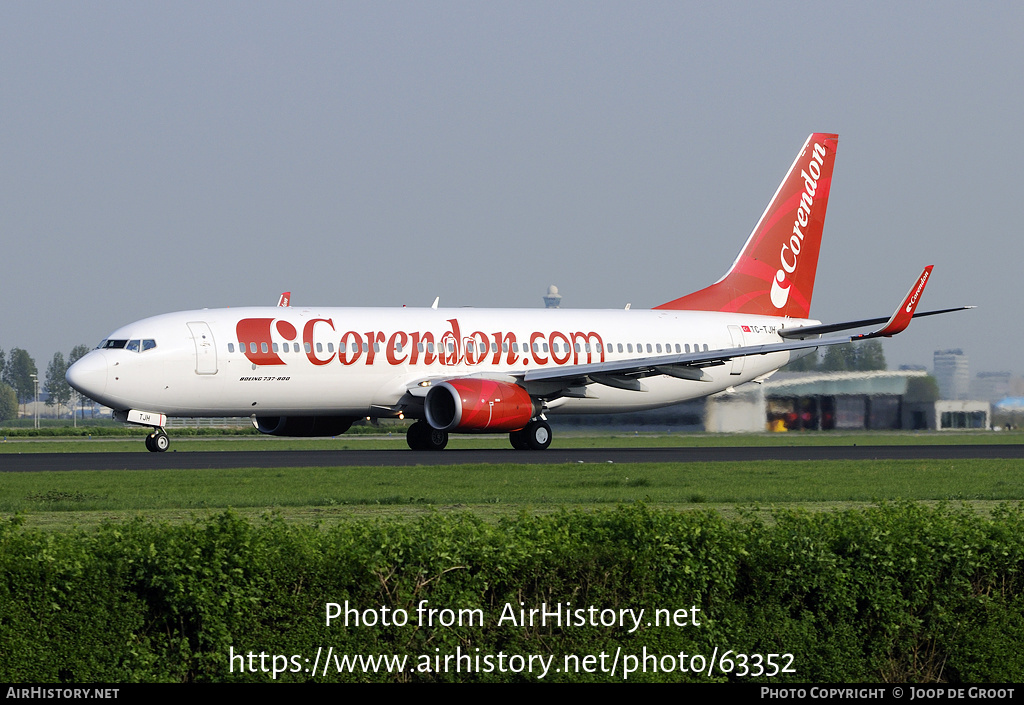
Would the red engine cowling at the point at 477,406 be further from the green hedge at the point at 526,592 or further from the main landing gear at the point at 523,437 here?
the green hedge at the point at 526,592

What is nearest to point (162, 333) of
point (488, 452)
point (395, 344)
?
point (395, 344)

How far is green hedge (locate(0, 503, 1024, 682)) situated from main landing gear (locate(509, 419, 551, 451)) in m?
26.0

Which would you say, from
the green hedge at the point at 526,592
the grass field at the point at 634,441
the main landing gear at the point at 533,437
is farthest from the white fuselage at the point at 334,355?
the green hedge at the point at 526,592

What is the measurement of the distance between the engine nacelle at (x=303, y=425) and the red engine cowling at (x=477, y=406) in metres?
3.44

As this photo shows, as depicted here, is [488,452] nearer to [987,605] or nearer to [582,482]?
[582,482]

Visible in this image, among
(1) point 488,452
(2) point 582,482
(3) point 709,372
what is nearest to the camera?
(2) point 582,482

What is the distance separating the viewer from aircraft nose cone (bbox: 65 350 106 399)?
1222 inches

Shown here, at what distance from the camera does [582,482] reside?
21.7 m

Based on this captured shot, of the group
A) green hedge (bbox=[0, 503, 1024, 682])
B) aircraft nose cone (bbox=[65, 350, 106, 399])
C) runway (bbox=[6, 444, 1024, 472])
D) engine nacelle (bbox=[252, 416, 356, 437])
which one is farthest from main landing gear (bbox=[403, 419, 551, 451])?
green hedge (bbox=[0, 503, 1024, 682])

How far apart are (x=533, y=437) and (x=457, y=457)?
5538mm

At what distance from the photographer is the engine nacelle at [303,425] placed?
35719 mm

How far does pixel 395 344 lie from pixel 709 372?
11.8 m

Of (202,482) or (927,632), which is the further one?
(202,482)

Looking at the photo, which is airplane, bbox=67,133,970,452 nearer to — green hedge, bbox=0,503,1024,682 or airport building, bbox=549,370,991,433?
airport building, bbox=549,370,991,433
